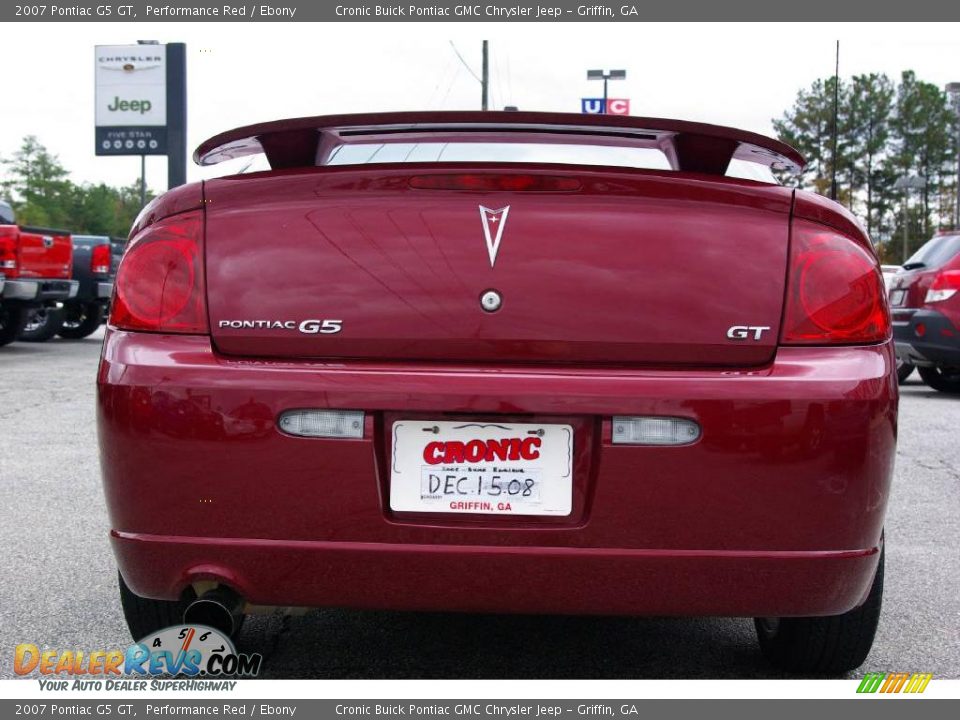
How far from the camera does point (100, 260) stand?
1638 cm

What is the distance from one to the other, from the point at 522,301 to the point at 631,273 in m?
0.23

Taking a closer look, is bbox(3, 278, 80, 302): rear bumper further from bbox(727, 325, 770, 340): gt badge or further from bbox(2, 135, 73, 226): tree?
bbox(2, 135, 73, 226): tree

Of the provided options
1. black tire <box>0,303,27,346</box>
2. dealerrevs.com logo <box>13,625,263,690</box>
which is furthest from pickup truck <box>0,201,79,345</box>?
dealerrevs.com logo <box>13,625,263,690</box>

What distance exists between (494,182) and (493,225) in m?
0.11

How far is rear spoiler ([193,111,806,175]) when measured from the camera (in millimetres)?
2553

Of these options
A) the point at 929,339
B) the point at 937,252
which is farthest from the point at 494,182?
the point at 937,252

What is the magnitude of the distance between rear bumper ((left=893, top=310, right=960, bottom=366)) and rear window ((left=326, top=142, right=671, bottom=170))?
310 inches

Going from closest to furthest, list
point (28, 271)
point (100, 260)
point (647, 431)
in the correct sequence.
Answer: point (647, 431)
point (28, 271)
point (100, 260)

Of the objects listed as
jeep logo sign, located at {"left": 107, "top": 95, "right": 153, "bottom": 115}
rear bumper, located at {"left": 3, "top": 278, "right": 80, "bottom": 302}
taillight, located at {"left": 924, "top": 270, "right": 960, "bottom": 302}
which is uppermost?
jeep logo sign, located at {"left": 107, "top": 95, "right": 153, "bottom": 115}

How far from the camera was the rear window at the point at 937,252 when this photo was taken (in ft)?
32.6

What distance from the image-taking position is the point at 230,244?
244 centimetres

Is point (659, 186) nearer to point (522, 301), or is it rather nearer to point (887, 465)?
point (522, 301)

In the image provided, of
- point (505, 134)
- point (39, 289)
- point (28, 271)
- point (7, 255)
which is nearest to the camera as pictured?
point (505, 134)

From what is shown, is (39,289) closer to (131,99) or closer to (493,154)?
(493,154)
